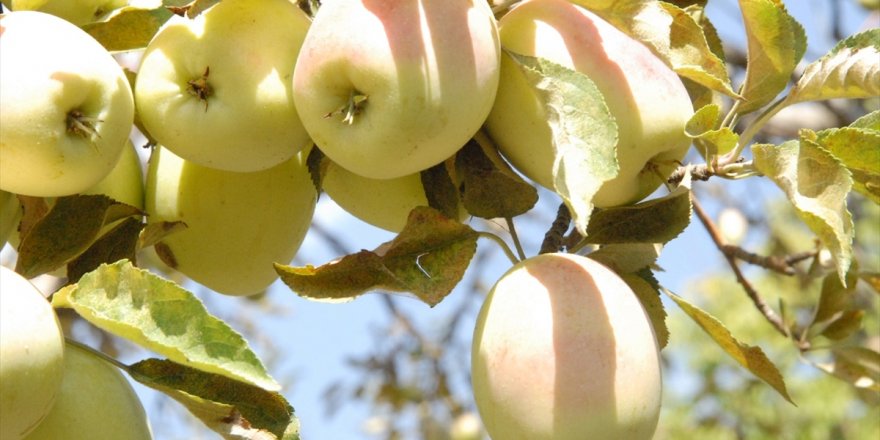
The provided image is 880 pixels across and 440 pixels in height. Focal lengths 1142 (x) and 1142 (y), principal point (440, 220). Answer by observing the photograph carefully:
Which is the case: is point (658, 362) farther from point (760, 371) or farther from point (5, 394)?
point (5, 394)

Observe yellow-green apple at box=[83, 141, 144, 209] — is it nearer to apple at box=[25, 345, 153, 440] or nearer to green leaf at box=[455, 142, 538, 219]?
apple at box=[25, 345, 153, 440]

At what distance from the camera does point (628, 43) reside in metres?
0.91

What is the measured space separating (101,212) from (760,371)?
575 mm

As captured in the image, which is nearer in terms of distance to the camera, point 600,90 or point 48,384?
point 48,384

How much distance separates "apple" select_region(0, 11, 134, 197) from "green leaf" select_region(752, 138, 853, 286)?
0.48 m

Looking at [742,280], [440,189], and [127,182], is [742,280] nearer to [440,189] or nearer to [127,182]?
[440,189]

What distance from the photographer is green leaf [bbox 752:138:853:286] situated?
2.68 feet

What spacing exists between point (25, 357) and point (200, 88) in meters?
0.24

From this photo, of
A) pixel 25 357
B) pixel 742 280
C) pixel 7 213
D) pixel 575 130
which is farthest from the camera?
pixel 742 280

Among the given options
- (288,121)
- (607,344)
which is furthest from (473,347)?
(288,121)

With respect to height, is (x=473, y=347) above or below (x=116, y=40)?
below

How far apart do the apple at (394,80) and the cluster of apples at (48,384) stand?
232mm

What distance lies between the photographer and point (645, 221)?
0.93 m

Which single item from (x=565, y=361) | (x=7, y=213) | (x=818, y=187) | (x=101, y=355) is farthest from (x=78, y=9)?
(x=818, y=187)
